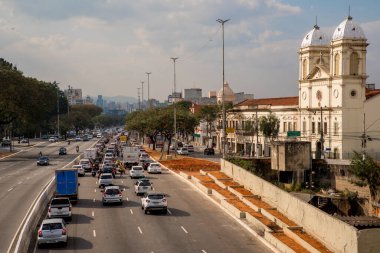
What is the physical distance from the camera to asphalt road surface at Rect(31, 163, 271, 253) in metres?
26.8

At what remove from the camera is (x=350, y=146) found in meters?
73.3

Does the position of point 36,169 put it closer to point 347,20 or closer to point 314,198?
point 314,198

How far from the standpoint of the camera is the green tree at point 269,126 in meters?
85.4

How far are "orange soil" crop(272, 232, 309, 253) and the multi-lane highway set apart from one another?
1.16 metres

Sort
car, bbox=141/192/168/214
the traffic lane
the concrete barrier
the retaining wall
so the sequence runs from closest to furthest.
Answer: the retaining wall < the traffic lane < the concrete barrier < car, bbox=141/192/168/214

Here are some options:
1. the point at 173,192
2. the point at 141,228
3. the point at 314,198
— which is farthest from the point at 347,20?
the point at 141,228

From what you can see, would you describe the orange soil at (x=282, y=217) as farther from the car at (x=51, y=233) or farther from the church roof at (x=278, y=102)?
the church roof at (x=278, y=102)

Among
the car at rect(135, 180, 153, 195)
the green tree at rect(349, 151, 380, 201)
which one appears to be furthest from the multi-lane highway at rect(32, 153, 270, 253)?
the green tree at rect(349, 151, 380, 201)

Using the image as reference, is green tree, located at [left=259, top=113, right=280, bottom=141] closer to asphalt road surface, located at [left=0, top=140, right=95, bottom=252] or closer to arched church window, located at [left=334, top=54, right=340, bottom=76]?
arched church window, located at [left=334, top=54, right=340, bottom=76]

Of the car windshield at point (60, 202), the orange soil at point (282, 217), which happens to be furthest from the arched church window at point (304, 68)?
the car windshield at point (60, 202)

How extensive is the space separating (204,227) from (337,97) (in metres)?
48.4

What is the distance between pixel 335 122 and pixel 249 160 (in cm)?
1700

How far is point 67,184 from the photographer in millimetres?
38875

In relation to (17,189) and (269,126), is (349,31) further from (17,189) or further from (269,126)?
(17,189)
